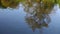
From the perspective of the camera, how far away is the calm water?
1648 millimetres

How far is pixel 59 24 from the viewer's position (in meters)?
1.65

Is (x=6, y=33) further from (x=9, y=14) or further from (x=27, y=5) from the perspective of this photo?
(x=27, y=5)

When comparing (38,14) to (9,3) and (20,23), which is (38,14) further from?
(9,3)

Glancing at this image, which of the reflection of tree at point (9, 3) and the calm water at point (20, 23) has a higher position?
the reflection of tree at point (9, 3)

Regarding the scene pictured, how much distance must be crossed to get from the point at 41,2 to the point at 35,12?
0.39ft

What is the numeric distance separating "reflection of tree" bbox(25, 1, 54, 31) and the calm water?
1.1 inches

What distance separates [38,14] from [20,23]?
0.69 feet

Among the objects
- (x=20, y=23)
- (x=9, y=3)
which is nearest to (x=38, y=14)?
(x=20, y=23)

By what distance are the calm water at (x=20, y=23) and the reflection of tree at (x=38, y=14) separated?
1.1 inches

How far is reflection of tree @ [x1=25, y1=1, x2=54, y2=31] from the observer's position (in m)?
1.65

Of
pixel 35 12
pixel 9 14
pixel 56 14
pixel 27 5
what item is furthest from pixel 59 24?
pixel 9 14

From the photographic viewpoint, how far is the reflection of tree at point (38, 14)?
1.65m

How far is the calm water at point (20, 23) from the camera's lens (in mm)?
1648

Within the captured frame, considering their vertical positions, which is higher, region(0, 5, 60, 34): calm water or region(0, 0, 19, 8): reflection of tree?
region(0, 0, 19, 8): reflection of tree
